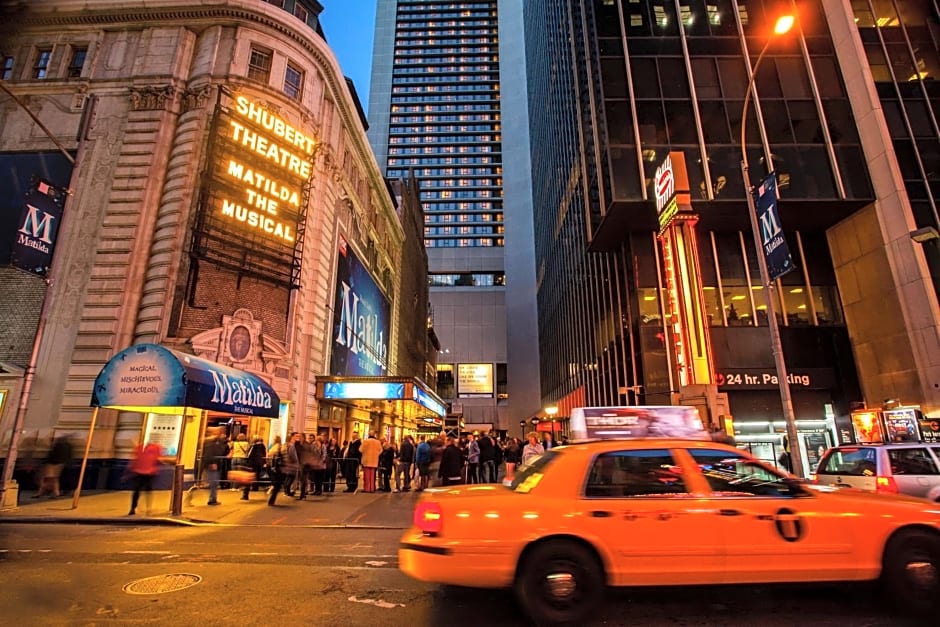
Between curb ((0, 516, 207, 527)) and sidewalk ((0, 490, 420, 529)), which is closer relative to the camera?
curb ((0, 516, 207, 527))

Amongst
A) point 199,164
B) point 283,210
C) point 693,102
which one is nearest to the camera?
point 199,164

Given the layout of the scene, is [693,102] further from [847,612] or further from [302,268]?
[847,612]

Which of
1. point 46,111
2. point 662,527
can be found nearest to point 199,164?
point 46,111

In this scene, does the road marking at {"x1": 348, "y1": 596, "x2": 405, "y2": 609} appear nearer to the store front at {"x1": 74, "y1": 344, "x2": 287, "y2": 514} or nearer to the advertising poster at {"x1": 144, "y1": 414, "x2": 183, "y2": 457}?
the store front at {"x1": 74, "y1": 344, "x2": 287, "y2": 514}

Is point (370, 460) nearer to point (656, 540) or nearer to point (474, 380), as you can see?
point (656, 540)

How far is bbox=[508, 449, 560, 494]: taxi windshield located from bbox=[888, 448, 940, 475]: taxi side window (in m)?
7.61

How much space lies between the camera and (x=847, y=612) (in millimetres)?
4219

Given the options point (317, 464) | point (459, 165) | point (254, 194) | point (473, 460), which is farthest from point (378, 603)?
point (459, 165)

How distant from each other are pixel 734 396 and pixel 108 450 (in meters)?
26.2

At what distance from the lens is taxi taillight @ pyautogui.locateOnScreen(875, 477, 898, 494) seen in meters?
7.97

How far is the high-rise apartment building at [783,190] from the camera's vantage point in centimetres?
2241

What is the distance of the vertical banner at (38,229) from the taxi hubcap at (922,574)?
16.0 meters

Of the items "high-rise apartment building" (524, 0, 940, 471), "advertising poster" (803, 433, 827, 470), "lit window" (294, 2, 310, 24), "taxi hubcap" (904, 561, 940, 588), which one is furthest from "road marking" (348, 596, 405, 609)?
"advertising poster" (803, 433, 827, 470)

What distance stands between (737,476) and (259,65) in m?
21.9
